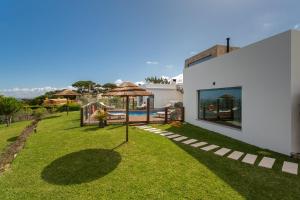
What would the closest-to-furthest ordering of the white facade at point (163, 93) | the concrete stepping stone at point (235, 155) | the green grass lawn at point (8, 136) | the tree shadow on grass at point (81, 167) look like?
the tree shadow on grass at point (81, 167)
the concrete stepping stone at point (235, 155)
the green grass lawn at point (8, 136)
the white facade at point (163, 93)

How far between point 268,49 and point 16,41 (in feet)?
87.5

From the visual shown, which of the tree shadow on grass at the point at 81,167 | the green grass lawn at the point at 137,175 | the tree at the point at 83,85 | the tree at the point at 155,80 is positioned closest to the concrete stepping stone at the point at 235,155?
the green grass lawn at the point at 137,175

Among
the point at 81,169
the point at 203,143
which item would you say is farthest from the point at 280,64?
the point at 81,169

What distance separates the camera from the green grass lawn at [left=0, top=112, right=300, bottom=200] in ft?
12.3

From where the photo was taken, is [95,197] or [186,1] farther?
[186,1]

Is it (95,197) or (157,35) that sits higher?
(157,35)

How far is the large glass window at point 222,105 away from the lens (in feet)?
27.2

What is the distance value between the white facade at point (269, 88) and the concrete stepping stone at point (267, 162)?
0.95 meters

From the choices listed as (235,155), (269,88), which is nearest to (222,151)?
A: (235,155)

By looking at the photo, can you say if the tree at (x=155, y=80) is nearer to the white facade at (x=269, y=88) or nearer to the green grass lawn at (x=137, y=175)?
the white facade at (x=269, y=88)

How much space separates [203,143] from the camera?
763 cm

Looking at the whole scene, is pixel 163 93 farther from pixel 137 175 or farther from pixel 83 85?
pixel 83 85

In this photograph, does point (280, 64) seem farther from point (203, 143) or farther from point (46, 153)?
point (46, 153)

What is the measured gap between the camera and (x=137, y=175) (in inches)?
183
